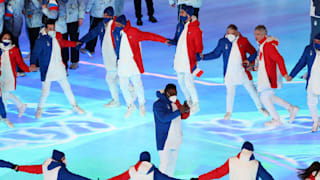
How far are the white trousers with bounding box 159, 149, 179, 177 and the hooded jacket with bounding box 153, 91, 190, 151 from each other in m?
0.08

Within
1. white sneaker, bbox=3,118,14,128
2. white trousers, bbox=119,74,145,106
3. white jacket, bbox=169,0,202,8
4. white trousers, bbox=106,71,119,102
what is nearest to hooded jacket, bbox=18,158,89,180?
white sneaker, bbox=3,118,14,128

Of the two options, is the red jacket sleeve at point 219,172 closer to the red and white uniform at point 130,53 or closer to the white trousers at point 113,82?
the red and white uniform at point 130,53

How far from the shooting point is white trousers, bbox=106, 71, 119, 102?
1027 centimetres

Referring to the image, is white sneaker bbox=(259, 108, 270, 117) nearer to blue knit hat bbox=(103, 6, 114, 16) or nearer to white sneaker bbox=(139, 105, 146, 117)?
white sneaker bbox=(139, 105, 146, 117)

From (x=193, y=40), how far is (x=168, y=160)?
280cm

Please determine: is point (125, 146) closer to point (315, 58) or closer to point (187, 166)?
point (187, 166)

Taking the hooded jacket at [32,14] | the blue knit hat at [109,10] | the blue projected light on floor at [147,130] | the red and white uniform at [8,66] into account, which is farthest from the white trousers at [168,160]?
the hooded jacket at [32,14]

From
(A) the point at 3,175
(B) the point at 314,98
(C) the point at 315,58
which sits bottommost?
(A) the point at 3,175

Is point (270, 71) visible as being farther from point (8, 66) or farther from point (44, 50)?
point (8, 66)

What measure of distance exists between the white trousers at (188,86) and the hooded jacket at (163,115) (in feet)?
8.46

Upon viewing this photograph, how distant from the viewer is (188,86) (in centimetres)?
994

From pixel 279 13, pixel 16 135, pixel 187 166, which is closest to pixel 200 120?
pixel 187 166

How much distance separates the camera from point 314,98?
894 cm

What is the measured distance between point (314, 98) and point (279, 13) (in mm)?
7330
